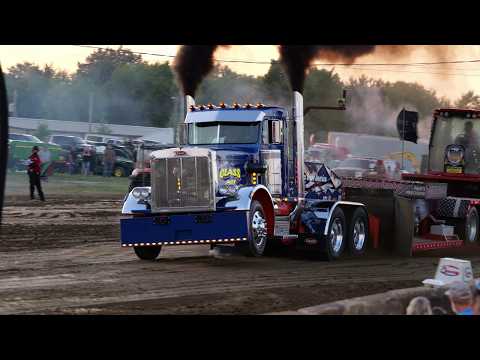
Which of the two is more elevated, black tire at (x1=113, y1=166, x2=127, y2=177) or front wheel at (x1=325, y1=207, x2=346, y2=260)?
black tire at (x1=113, y1=166, x2=127, y2=177)

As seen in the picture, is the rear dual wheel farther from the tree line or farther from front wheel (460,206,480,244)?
the tree line

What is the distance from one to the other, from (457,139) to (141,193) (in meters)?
9.14

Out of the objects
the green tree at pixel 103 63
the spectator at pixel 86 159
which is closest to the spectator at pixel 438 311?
the spectator at pixel 86 159

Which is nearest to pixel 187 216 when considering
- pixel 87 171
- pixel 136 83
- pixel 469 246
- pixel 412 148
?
pixel 469 246

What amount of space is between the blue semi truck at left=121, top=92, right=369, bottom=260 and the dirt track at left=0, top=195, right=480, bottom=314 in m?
0.50

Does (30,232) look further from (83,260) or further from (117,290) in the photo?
(117,290)

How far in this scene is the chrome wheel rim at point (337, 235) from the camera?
16.0 m

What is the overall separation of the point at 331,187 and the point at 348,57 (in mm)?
3348

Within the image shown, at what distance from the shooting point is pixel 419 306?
9.23 meters

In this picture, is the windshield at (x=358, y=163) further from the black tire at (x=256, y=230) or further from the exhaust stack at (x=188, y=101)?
the black tire at (x=256, y=230)

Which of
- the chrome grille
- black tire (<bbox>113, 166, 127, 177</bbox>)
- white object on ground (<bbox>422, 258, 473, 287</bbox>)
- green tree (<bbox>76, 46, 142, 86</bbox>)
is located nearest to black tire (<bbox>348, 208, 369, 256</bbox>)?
the chrome grille

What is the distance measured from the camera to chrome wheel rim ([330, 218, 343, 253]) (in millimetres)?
16044
